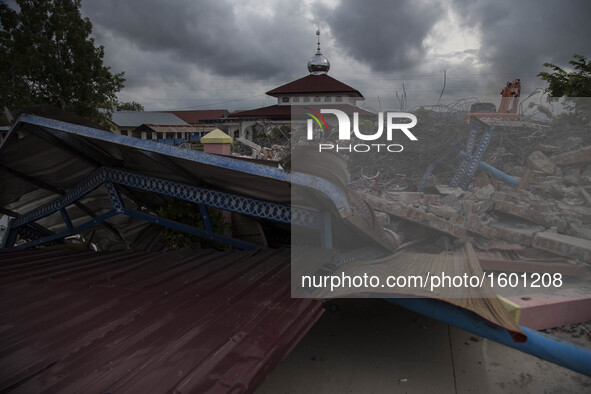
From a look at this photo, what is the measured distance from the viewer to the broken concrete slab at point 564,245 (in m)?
5.04

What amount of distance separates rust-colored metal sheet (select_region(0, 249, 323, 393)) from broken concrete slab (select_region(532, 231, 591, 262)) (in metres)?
4.47

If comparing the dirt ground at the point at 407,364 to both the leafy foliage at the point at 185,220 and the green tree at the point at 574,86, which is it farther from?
the green tree at the point at 574,86

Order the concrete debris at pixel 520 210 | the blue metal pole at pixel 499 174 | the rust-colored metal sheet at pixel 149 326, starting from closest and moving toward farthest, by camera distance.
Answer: the rust-colored metal sheet at pixel 149 326 < the concrete debris at pixel 520 210 < the blue metal pole at pixel 499 174

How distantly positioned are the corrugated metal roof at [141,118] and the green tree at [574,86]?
3288cm

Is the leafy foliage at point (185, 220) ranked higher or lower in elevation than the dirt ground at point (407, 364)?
higher

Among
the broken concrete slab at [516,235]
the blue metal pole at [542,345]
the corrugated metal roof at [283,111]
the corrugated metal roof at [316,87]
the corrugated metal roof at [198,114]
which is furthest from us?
the corrugated metal roof at [198,114]

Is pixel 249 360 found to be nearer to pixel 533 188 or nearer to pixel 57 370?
pixel 57 370

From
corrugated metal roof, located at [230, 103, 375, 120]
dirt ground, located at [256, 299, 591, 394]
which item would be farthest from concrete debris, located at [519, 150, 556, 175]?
corrugated metal roof, located at [230, 103, 375, 120]

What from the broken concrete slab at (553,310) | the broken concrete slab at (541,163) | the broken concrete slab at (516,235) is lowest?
the broken concrete slab at (553,310)

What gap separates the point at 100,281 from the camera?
275cm

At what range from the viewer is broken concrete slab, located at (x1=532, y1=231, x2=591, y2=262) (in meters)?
5.04

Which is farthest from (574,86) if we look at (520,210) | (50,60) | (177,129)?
(177,129)

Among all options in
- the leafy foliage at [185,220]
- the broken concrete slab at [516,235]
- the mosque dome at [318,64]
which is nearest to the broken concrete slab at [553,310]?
the broken concrete slab at [516,235]

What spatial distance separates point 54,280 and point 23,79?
15061mm
